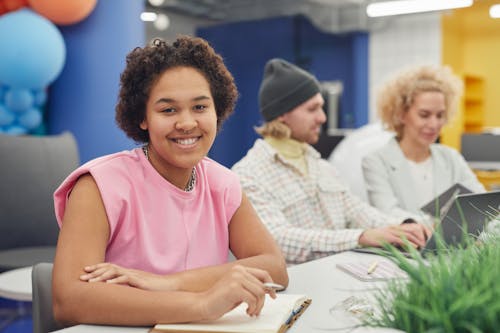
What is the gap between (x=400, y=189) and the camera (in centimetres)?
305

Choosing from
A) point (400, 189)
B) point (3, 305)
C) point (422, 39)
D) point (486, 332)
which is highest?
point (422, 39)

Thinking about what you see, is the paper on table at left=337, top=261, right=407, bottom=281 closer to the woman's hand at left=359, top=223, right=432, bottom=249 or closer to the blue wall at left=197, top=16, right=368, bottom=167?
the woman's hand at left=359, top=223, right=432, bottom=249

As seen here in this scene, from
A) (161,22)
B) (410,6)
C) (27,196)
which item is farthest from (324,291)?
(161,22)

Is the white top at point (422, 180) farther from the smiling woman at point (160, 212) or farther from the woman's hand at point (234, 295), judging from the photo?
the woman's hand at point (234, 295)

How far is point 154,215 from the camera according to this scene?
1551 millimetres

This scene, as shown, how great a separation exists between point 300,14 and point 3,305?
10676 mm

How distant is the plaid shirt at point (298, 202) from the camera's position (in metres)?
2.29

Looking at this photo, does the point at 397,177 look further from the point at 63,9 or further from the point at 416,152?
the point at 63,9

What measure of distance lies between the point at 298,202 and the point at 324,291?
1.07m

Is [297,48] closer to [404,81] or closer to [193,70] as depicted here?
[404,81]

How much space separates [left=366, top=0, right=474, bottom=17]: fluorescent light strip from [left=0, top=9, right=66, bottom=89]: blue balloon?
22.8 feet

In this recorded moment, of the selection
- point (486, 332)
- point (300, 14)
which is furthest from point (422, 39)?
point (486, 332)

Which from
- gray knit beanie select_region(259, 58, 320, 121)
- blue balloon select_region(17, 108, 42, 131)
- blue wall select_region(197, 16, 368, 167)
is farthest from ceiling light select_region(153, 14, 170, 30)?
gray knit beanie select_region(259, 58, 320, 121)

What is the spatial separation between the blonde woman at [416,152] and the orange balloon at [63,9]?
7.21 feet
